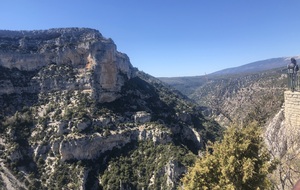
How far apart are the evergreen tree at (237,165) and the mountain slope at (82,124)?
36.5 metres

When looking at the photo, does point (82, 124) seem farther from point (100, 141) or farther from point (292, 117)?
point (292, 117)

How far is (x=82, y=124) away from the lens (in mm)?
72562

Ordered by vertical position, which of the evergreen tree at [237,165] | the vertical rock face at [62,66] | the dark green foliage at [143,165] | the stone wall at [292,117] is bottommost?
the dark green foliage at [143,165]

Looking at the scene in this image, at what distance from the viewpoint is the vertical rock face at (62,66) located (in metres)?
84.1

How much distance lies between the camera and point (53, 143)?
69000mm

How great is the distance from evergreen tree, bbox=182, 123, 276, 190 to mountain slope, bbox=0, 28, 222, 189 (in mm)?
36479

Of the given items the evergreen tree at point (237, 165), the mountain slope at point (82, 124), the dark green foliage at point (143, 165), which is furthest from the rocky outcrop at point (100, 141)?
the evergreen tree at point (237, 165)

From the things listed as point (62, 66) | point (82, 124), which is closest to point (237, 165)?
point (82, 124)

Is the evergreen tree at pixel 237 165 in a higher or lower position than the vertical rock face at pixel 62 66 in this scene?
lower

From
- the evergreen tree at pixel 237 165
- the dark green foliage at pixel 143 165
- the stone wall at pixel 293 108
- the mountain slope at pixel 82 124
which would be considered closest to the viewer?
the evergreen tree at pixel 237 165

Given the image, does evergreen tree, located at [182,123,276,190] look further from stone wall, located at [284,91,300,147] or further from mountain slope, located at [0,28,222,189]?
mountain slope, located at [0,28,222,189]

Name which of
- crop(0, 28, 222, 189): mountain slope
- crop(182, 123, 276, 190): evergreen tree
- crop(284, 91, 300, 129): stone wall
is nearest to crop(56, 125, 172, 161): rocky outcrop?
crop(0, 28, 222, 189): mountain slope

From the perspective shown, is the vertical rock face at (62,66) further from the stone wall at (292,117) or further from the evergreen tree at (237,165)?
the evergreen tree at (237,165)

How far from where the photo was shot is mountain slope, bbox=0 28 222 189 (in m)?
63.4
